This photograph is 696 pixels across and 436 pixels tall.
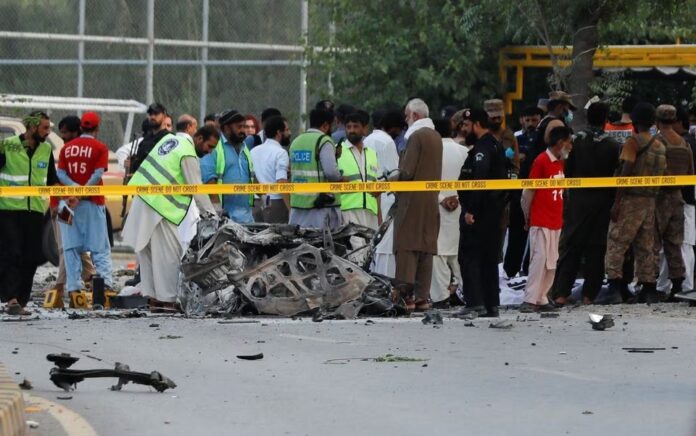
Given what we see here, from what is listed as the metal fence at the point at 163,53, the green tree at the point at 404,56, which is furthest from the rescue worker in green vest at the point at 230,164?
the metal fence at the point at 163,53

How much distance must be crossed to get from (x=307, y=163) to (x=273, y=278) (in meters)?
1.73

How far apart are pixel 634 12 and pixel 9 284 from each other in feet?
25.5

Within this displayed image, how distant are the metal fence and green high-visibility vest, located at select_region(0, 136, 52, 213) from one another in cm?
930

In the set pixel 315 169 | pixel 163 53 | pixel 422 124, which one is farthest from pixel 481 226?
pixel 163 53

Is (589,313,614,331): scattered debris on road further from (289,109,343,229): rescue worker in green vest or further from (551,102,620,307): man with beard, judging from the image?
(289,109,343,229): rescue worker in green vest

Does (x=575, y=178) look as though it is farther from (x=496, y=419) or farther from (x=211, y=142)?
(x=496, y=419)

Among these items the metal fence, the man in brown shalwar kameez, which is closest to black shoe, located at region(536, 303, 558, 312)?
the man in brown shalwar kameez

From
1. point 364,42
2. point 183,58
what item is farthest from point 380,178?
point 183,58

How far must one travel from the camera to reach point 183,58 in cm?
2703

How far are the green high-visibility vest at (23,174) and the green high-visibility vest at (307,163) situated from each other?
2332 mm

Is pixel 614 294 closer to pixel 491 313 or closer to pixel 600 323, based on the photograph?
pixel 491 313

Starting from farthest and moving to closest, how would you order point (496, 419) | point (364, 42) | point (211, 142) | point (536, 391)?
1. point (364, 42)
2. point (211, 142)
3. point (536, 391)
4. point (496, 419)

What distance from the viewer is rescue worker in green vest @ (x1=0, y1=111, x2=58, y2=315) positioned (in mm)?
15648

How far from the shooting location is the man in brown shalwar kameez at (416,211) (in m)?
15.3
